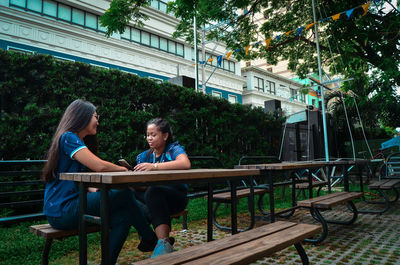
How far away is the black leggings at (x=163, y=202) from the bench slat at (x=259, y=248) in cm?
93

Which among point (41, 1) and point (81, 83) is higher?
point (41, 1)

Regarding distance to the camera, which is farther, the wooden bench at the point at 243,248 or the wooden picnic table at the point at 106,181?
the wooden picnic table at the point at 106,181

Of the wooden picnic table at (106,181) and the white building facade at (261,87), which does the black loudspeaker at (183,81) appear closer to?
the wooden picnic table at (106,181)

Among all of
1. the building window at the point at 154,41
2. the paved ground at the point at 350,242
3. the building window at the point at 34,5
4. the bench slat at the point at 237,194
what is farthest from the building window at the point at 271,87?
the bench slat at the point at 237,194

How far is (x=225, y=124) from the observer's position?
8.86 metres

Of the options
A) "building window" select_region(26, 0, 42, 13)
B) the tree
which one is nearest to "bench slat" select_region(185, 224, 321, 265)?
the tree

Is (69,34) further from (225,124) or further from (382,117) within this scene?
(382,117)

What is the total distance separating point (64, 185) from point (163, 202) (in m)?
0.88

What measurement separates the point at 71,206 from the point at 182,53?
2402 centimetres

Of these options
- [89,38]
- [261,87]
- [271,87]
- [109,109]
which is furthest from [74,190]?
[271,87]

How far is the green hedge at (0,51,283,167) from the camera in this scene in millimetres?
4824

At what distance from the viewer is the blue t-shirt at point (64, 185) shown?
87.5 inches

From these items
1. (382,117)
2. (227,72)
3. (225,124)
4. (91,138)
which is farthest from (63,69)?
(227,72)

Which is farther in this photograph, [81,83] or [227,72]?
[227,72]
